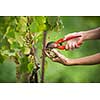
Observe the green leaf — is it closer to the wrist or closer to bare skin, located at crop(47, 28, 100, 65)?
bare skin, located at crop(47, 28, 100, 65)

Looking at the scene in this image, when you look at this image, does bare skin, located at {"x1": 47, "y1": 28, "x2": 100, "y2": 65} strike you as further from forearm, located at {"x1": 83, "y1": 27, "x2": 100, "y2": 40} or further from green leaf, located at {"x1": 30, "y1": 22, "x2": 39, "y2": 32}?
green leaf, located at {"x1": 30, "y1": 22, "x2": 39, "y2": 32}

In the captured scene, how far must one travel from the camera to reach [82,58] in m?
1.96

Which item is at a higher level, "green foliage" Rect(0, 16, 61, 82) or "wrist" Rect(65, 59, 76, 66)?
"green foliage" Rect(0, 16, 61, 82)

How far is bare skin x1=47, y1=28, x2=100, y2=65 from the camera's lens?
6.43 ft

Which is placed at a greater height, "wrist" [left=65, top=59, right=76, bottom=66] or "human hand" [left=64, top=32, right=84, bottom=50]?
"human hand" [left=64, top=32, right=84, bottom=50]

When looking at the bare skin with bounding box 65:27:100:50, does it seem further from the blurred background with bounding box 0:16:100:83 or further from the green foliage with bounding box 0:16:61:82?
the green foliage with bounding box 0:16:61:82

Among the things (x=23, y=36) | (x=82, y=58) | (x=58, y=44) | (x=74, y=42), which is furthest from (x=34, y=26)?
(x=82, y=58)

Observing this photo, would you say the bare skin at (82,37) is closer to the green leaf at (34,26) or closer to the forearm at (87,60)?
the forearm at (87,60)

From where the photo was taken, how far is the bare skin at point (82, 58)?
1.96 m

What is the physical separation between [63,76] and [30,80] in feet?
1.04

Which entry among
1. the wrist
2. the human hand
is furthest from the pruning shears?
the wrist
